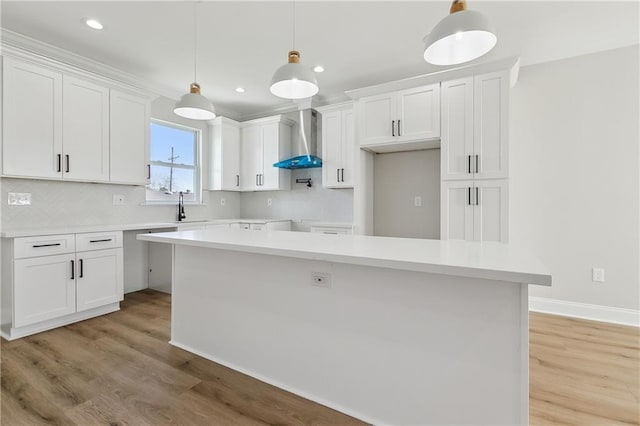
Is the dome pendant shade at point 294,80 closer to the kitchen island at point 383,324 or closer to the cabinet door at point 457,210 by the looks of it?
the kitchen island at point 383,324

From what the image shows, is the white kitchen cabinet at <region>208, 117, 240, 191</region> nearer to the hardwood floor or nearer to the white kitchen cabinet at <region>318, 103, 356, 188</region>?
the white kitchen cabinet at <region>318, 103, 356, 188</region>

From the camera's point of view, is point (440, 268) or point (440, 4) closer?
point (440, 268)

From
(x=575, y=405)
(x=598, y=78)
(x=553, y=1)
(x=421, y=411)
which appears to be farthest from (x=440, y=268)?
(x=598, y=78)

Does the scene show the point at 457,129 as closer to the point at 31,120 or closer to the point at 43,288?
the point at 31,120

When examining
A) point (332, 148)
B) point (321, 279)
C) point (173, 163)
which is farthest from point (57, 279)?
point (332, 148)

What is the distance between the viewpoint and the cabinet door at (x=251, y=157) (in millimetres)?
5004

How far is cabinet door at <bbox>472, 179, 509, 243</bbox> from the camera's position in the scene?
2938 millimetres

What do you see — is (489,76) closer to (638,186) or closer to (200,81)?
(638,186)

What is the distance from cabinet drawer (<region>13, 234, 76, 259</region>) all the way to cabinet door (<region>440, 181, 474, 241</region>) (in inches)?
146

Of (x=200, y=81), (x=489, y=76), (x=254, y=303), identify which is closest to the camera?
(x=254, y=303)

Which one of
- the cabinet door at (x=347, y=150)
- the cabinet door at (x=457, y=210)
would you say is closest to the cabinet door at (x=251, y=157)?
the cabinet door at (x=347, y=150)

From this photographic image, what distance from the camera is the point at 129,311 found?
130 inches

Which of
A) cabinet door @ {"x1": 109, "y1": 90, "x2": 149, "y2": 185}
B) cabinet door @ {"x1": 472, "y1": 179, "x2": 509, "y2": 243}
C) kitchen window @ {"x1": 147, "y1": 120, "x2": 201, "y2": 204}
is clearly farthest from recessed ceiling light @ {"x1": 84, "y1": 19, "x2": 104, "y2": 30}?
cabinet door @ {"x1": 472, "y1": 179, "x2": 509, "y2": 243}

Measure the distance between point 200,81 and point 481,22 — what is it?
354cm
